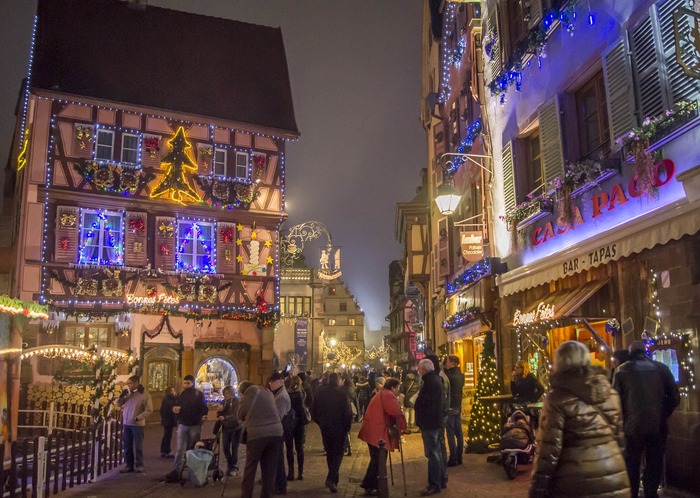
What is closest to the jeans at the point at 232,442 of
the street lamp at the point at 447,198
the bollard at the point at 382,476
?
the bollard at the point at 382,476

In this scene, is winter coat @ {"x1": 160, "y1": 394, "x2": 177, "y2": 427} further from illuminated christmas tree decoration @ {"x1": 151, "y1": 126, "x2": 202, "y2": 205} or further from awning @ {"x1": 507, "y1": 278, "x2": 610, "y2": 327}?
illuminated christmas tree decoration @ {"x1": 151, "y1": 126, "x2": 202, "y2": 205}

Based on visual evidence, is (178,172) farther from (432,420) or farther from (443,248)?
(432,420)

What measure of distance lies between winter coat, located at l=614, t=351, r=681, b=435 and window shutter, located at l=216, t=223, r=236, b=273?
2085cm

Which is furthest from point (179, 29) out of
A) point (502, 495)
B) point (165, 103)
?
point (502, 495)

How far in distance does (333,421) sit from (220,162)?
18.8m

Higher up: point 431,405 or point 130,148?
point 130,148

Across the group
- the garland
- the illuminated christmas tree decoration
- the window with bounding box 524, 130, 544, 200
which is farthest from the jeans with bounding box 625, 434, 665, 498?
the illuminated christmas tree decoration

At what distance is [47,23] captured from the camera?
26609 millimetres

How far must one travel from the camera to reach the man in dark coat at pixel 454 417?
Result: 11758 millimetres

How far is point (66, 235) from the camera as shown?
2352cm

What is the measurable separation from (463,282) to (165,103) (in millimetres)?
15182

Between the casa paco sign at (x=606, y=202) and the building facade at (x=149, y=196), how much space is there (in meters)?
15.1

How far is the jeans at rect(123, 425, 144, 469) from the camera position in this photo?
496 inches

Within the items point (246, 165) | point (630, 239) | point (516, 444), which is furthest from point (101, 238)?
point (630, 239)
